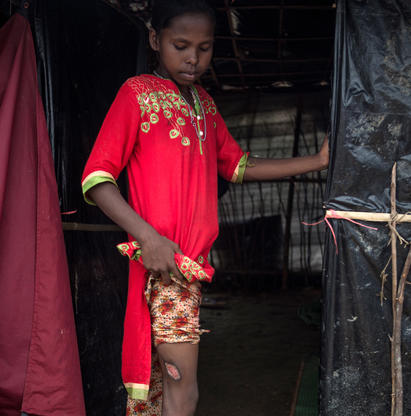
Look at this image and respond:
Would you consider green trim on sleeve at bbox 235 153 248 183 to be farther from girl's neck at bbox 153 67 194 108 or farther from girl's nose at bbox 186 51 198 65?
girl's nose at bbox 186 51 198 65

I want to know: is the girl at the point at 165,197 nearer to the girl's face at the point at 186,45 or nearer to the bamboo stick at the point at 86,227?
the girl's face at the point at 186,45

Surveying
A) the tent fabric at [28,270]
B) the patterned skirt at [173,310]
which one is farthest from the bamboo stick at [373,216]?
the tent fabric at [28,270]

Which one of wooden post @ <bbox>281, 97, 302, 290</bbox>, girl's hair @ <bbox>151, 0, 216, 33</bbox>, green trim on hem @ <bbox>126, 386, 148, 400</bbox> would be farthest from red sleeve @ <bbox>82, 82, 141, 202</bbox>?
wooden post @ <bbox>281, 97, 302, 290</bbox>

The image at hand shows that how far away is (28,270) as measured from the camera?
2150 millimetres

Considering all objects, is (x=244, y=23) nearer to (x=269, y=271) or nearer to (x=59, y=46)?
(x=59, y=46)

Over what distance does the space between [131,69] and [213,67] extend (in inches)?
78.6

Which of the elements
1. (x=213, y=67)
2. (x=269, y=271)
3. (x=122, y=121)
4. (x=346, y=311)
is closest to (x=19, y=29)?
(x=122, y=121)

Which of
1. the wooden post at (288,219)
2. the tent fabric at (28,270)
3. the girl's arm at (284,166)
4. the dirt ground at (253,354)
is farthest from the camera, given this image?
the wooden post at (288,219)

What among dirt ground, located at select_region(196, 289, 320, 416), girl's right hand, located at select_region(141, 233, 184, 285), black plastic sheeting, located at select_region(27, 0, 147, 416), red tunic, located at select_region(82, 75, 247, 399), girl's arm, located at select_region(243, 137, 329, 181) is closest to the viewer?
girl's right hand, located at select_region(141, 233, 184, 285)

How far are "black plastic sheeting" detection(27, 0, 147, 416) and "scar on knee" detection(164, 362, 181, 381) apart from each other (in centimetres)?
91

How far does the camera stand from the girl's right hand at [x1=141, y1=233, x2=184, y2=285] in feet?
6.03

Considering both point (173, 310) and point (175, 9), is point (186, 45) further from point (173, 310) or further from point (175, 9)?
point (173, 310)

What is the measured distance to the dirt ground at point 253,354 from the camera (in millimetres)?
3451

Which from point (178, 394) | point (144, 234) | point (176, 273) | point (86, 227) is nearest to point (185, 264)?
point (176, 273)
